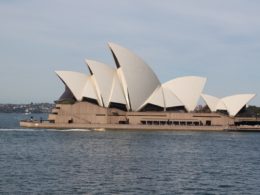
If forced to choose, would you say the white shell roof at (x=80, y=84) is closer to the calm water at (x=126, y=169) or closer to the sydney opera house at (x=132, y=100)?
the sydney opera house at (x=132, y=100)

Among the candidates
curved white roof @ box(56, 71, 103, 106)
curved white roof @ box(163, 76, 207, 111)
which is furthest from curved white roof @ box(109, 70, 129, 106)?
curved white roof @ box(163, 76, 207, 111)

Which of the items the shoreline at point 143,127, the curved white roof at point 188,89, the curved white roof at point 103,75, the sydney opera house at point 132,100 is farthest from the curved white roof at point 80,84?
the curved white roof at point 188,89

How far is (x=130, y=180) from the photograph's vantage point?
27.6 metres

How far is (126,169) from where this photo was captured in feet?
104

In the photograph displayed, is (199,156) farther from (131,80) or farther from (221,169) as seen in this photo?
(131,80)

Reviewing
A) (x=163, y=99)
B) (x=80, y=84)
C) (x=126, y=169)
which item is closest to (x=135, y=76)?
(x=163, y=99)

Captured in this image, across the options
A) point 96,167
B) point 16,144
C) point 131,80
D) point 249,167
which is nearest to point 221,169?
Answer: point 249,167

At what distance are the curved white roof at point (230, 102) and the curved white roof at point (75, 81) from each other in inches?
689

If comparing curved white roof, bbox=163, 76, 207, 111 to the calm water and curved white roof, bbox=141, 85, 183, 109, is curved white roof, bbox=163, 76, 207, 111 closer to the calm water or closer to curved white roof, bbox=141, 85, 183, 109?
curved white roof, bbox=141, 85, 183, 109

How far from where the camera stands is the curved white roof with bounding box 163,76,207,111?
8112 cm

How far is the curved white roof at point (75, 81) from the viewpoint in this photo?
7744cm

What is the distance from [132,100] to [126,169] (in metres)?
48.0

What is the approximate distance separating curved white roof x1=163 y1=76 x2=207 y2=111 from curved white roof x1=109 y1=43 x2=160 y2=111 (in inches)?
109

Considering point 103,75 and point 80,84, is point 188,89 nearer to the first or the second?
point 103,75
